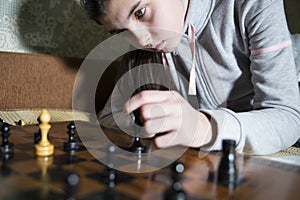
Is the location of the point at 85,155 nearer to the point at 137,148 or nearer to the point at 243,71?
the point at 137,148

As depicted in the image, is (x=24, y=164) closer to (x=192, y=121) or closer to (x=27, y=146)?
(x=27, y=146)

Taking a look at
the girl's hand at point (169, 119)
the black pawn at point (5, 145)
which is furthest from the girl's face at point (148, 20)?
the black pawn at point (5, 145)

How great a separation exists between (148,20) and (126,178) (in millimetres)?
570

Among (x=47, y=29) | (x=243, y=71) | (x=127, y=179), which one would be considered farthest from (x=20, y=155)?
(x=47, y=29)

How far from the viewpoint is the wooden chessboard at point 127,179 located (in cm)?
51

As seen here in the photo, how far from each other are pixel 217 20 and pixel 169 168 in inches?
26.3

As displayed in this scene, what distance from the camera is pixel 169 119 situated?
71 cm

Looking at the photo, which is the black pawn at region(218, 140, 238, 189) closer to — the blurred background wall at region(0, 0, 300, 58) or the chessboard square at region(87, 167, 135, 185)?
the chessboard square at region(87, 167, 135, 185)

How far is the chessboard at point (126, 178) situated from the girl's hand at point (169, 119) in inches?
1.5

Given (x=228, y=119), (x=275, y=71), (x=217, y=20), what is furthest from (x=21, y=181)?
(x=217, y=20)

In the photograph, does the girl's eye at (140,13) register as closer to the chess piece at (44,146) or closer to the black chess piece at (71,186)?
the chess piece at (44,146)

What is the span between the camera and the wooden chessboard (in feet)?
1.67

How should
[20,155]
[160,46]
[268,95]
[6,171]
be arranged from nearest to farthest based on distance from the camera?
[6,171] < [20,155] < [268,95] < [160,46]

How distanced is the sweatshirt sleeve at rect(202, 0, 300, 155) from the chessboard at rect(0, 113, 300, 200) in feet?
0.31
